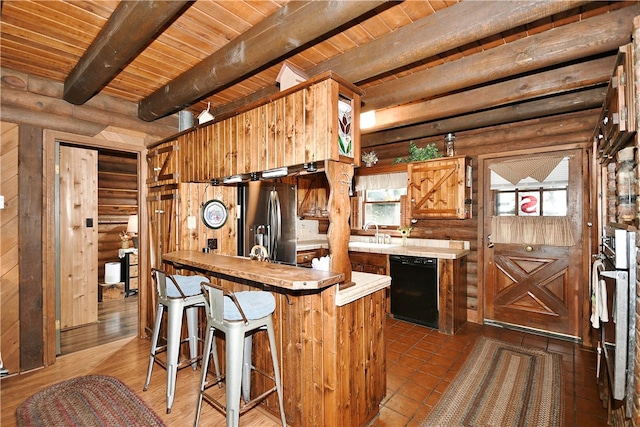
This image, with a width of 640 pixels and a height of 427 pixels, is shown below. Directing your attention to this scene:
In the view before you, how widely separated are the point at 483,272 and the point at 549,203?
1.18 meters

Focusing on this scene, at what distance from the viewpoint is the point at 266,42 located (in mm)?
2000

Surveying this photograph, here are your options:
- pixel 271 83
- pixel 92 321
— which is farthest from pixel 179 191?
pixel 92 321

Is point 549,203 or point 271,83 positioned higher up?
point 271,83

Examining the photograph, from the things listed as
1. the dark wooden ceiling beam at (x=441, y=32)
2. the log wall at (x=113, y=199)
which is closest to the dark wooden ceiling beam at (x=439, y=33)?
the dark wooden ceiling beam at (x=441, y=32)

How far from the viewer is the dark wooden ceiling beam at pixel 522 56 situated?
193 centimetres

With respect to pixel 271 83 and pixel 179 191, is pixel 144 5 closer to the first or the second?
pixel 271 83

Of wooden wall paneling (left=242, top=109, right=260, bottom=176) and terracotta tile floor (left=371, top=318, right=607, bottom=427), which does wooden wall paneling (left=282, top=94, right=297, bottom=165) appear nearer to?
wooden wall paneling (left=242, top=109, right=260, bottom=176)

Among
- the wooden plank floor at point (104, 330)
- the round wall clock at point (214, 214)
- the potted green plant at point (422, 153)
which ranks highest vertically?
the potted green plant at point (422, 153)

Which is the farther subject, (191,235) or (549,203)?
(549,203)

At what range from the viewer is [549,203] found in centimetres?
370

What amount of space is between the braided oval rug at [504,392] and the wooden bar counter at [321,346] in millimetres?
566

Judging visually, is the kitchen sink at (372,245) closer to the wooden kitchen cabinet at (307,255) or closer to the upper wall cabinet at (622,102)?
the wooden kitchen cabinet at (307,255)

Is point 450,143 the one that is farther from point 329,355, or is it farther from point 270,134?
point 329,355

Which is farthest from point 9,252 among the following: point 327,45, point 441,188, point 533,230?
point 533,230
